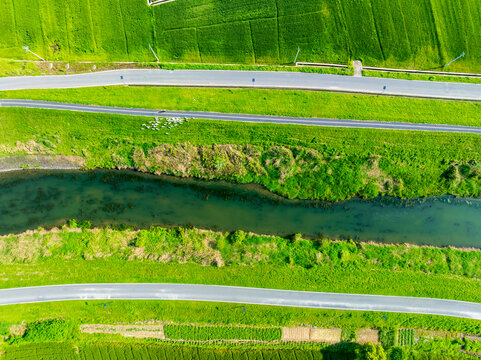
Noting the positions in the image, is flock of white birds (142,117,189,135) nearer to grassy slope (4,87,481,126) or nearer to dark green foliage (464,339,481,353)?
grassy slope (4,87,481,126)

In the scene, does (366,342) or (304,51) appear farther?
(304,51)

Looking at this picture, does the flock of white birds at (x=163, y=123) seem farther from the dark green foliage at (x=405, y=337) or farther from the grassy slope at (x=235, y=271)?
the dark green foliage at (x=405, y=337)

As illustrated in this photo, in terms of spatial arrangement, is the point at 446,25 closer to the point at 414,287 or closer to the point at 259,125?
the point at 259,125

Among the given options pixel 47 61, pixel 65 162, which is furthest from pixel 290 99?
pixel 47 61

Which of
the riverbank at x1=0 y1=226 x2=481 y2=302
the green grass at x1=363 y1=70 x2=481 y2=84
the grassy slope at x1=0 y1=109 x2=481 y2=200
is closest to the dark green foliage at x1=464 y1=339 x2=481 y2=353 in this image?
the riverbank at x1=0 y1=226 x2=481 y2=302

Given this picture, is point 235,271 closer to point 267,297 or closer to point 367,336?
point 267,297

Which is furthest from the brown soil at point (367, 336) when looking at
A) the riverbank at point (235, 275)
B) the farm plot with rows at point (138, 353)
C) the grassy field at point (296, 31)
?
the grassy field at point (296, 31)

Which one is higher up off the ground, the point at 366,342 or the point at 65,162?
the point at 65,162
